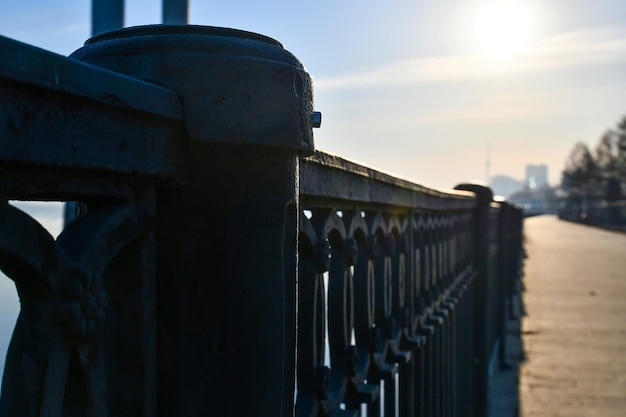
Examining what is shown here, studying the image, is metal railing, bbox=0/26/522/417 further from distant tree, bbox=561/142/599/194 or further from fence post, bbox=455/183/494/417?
distant tree, bbox=561/142/599/194

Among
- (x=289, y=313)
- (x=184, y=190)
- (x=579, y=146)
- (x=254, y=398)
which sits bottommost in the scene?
(x=254, y=398)

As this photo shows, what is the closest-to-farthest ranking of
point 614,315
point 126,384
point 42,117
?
point 42,117, point 126,384, point 614,315

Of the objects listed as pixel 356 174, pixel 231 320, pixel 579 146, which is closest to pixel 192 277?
pixel 231 320

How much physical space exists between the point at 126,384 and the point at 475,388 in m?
4.59

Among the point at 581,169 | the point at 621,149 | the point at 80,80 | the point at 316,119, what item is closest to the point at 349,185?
the point at 316,119

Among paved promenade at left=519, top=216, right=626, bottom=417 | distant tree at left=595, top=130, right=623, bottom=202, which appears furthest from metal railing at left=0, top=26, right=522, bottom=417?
distant tree at left=595, top=130, right=623, bottom=202

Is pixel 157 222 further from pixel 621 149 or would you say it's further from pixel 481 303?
pixel 621 149

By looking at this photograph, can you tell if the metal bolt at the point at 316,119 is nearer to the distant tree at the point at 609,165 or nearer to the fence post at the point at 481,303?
the fence post at the point at 481,303

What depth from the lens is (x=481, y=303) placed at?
599 cm

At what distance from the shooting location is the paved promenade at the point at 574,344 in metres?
6.45

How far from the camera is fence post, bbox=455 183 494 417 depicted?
5.49 metres

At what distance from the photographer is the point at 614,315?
11.1 metres

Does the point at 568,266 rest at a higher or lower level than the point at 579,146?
lower

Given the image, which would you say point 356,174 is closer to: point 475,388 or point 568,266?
point 475,388
